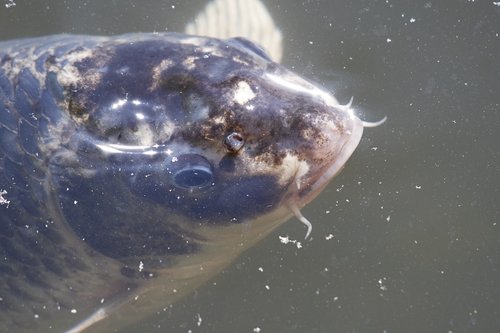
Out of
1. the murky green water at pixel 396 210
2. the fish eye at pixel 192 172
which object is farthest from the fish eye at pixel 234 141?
the murky green water at pixel 396 210

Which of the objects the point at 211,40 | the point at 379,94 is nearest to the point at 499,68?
the point at 379,94

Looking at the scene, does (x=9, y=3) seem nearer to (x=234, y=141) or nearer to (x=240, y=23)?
(x=240, y=23)

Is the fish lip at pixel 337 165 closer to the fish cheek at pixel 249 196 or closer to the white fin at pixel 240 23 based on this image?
the fish cheek at pixel 249 196

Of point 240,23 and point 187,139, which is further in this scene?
point 240,23

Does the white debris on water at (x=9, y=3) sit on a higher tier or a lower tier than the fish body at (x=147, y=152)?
lower

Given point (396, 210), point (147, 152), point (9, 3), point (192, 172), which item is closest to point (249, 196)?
point (192, 172)

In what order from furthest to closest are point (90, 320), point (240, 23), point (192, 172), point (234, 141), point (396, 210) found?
1. point (240, 23)
2. point (396, 210)
3. point (90, 320)
4. point (192, 172)
5. point (234, 141)

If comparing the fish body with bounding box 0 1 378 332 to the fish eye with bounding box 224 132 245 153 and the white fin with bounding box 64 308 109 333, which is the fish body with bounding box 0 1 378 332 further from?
the white fin with bounding box 64 308 109 333
